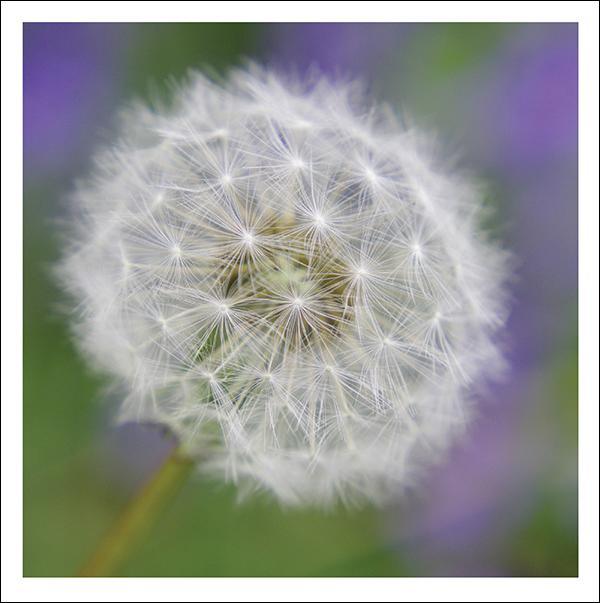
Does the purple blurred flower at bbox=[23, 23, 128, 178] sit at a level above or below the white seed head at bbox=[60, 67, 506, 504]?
above

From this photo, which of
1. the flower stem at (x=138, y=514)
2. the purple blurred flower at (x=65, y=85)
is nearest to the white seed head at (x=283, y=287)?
the flower stem at (x=138, y=514)

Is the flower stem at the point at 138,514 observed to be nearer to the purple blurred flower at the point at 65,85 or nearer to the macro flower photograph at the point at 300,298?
the macro flower photograph at the point at 300,298

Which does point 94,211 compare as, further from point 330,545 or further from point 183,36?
point 330,545

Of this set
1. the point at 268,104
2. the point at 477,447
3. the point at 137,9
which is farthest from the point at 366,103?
the point at 477,447

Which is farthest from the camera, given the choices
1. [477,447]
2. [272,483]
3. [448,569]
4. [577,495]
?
[477,447]

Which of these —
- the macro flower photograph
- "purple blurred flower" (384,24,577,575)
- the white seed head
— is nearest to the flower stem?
the macro flower photograph

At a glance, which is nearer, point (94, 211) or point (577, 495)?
point (94, 211)

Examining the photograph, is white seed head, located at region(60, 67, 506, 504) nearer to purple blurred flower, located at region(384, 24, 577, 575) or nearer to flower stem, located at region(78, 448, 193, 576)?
flower stem, located at region(78, 448, 193, 576)
